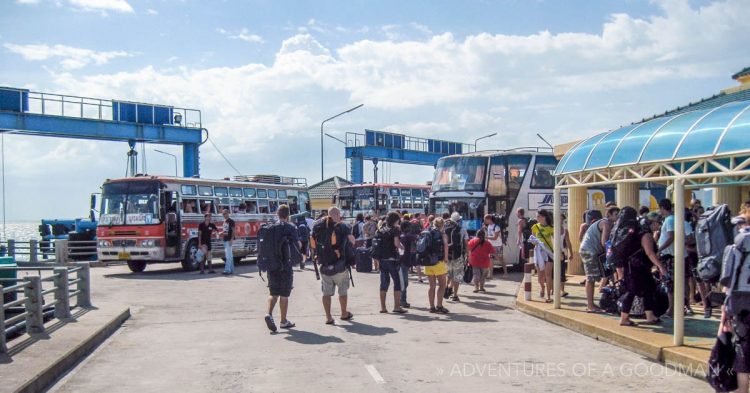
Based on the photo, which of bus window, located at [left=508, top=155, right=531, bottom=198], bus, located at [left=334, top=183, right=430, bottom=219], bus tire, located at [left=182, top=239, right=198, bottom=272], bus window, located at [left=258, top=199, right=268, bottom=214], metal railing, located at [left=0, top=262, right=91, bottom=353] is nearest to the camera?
metal railing, located at [left=0, top=262, right=91, bottom=353]

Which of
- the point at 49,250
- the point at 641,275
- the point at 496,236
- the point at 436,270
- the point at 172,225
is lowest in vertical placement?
the point at 49,250

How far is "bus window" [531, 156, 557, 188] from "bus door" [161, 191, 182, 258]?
35.7 ft

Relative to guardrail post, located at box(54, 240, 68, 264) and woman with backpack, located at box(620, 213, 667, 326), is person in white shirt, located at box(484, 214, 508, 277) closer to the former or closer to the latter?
woman with backpack, located at box(620, 213, 667, 326)

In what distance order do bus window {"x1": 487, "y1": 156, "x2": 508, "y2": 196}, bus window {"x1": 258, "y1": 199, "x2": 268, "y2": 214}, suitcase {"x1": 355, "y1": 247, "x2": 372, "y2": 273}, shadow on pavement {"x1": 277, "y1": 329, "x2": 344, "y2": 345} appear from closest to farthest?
shadow on pavement {"x1": 277, "y1": 329, "x2": 344, "y2": 345} → suitcase {"x1": 355, "y1": 247, "x2": 372, "y2": 273} → bus window {"x1": 487, "y1": 156, "x2": 508, "y2": 196} → bus window {"x1": 258, "y1": 199, "x2": 268, "y2": 214}

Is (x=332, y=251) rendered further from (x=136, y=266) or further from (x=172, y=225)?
(x=136, y=266)

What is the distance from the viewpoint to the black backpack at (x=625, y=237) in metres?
9.46

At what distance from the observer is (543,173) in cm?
2150

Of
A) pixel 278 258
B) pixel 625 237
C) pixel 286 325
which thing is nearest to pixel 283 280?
pixel 278 258

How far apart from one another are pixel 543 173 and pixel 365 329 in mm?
12637

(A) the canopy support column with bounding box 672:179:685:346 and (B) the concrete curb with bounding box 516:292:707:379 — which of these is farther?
(A) the canopy support column with bounding box 672:179:685:346

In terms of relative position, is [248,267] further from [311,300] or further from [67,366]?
[67,366]

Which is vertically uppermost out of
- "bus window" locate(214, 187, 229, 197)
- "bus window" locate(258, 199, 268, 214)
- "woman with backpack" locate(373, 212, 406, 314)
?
"bus window" locate(214, 187, 229, 197)

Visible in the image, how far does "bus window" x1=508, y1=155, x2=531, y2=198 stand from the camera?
20875 millimetres

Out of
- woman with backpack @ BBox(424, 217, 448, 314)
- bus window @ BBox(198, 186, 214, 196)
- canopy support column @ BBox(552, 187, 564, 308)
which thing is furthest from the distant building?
canopy support column @ BBox(552, 187, 564, 308)
